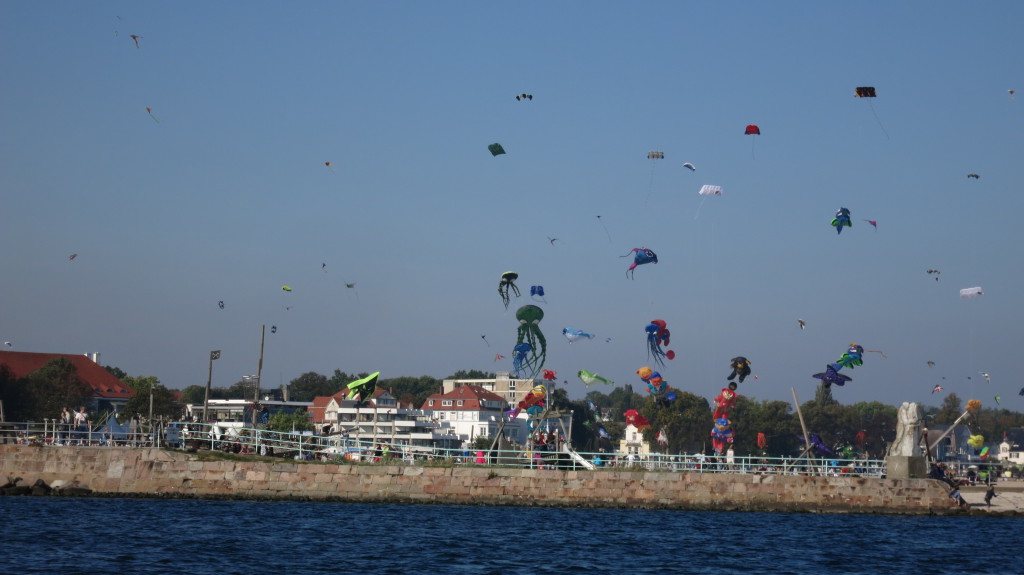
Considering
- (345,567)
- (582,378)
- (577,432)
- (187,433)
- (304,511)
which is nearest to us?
(345,567)

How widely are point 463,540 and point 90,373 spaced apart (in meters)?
91.7

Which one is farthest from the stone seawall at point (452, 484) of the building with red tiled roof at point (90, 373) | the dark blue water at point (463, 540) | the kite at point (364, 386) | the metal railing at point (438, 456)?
the building with red tiled roof at point (90, 373)

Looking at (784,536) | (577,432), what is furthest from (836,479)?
(577,432)

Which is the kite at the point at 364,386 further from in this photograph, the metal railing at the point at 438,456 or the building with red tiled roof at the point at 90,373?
the building with red tiled roof at the point at 90,373

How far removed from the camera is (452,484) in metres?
43.3

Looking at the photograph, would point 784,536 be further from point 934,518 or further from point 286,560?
point 286,560

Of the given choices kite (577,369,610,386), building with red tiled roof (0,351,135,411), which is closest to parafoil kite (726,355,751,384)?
kite (577,369,610,386)

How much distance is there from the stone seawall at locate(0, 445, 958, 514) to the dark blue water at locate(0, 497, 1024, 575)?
82cm

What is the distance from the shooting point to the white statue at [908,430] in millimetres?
42862

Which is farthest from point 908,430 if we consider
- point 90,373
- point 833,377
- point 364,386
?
point 90,373

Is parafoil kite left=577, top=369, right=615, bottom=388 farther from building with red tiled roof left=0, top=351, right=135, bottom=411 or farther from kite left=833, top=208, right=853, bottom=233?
building with red tiled roof left=0, top=351, right=135, bottom=411

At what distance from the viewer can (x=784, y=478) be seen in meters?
43.0

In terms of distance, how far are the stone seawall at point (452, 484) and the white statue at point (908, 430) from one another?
1468 millimetres

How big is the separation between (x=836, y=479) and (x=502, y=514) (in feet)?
43.8
